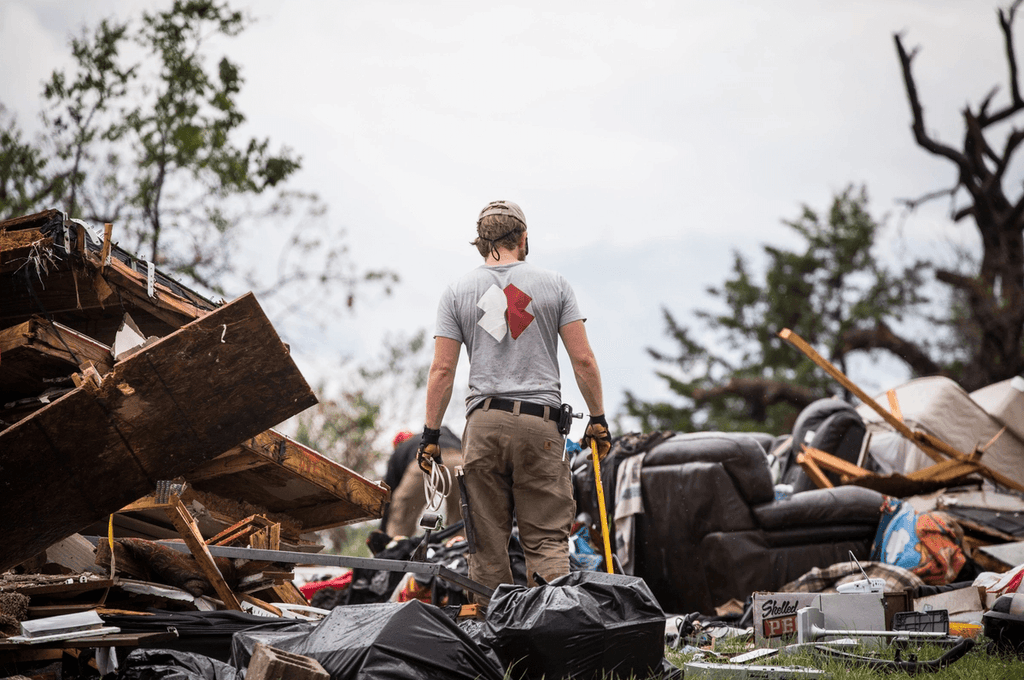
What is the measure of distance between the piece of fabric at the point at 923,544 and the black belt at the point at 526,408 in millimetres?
3263

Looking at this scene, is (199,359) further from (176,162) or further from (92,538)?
(176,162)

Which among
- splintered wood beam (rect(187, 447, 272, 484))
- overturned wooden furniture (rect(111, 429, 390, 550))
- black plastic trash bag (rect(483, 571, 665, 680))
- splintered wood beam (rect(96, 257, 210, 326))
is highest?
splintered wood beam (rect(96, 257, 210, 326))

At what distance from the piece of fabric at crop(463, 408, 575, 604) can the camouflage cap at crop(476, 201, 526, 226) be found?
1.05m

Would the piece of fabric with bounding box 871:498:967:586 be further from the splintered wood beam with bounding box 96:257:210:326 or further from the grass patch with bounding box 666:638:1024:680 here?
the splintered wood beam with bounding box 96:257:210:326

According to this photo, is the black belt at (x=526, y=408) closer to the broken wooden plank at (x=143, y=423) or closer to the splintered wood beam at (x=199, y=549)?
the broken wooden plank at (x=143, y=423)

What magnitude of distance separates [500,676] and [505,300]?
6.29ft

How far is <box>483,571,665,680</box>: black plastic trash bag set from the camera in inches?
120

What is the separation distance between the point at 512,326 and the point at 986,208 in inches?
896

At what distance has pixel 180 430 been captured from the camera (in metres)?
3.77

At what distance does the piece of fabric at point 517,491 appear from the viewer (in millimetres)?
4207

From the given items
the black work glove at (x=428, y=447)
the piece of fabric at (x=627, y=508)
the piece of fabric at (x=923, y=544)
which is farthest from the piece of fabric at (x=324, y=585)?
the piece of fabric at (x=923, y=544)

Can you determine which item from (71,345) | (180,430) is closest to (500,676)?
(180,430)

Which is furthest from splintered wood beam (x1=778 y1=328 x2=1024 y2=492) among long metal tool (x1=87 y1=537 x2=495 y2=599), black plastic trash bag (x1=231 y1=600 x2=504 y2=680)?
black plastic trash bag (x1=231 y1=600 x2=504 y2=680)

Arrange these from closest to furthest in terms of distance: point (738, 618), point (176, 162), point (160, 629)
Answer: point (160, 629), point (738, 618), point (176, 162)
